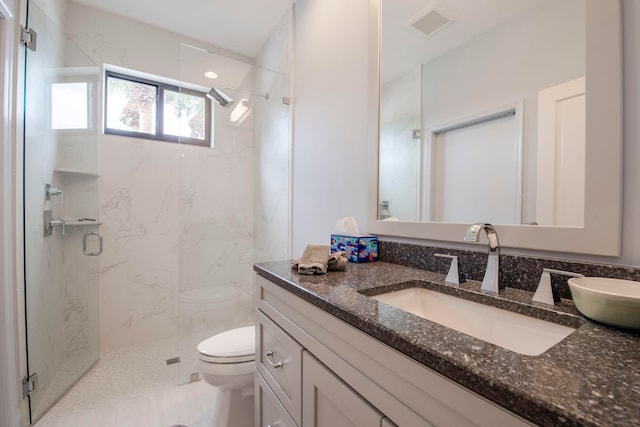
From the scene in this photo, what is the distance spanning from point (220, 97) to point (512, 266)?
2258 mm

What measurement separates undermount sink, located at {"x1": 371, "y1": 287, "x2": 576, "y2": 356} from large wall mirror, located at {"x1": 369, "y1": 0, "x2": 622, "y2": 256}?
229 mm

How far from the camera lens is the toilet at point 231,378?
1303 millimetres

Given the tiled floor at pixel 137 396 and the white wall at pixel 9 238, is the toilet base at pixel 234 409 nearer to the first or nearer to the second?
the tiled floor at pixel 137 396

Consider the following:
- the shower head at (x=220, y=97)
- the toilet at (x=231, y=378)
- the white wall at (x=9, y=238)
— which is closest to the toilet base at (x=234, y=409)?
the toilet at (x=231, y=378)

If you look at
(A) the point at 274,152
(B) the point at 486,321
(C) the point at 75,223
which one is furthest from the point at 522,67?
(C) the point at 75,223

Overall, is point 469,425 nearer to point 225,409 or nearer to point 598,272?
point 598,272

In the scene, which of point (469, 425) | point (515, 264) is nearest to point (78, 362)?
point (469, 425)

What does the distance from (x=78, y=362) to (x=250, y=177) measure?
71.3 inches

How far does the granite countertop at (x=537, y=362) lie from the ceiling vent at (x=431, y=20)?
1017 millimetres

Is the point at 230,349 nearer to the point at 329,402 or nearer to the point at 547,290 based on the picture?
the point at 329,402

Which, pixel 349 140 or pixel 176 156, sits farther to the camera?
pixel 176 156

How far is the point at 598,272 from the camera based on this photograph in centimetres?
66

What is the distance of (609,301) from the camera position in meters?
0.51

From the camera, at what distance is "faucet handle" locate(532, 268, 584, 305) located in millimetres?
680
